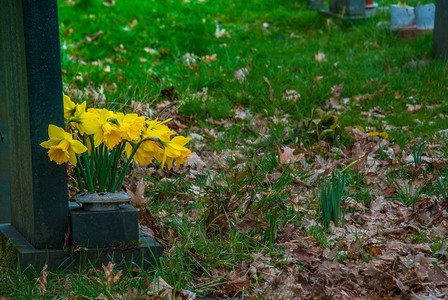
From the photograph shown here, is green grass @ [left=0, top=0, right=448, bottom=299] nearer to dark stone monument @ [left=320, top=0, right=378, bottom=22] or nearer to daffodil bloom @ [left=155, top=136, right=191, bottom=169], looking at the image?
dark stone monument @ [left=320, top=0, right=378, bottom=22]

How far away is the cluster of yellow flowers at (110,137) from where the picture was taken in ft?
7.34

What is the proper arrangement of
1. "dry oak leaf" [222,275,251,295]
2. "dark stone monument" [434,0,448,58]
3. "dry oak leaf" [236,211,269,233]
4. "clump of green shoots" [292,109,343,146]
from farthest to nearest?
"dark stone monument" [434,0,448,58]
"clump of green shoots" [292,109,343,146]
"dry oak leaf" [236,211,269,233]
"dry oak leaf" [222,275,251,295]

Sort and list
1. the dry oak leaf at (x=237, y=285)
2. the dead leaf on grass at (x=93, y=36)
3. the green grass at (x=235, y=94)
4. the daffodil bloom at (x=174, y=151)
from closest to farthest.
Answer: the dry oak leaf at (x=237, y=285) < the daffodil bloom at (x=174, y=151) < the green grass at (x=235, y=94) < the dead leaf on grass at (x=93, y=36)

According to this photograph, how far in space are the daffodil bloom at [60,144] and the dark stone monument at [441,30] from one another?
533cm

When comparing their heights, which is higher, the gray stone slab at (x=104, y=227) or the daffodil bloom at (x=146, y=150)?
the daffodil bloom at (x=146, y=150)

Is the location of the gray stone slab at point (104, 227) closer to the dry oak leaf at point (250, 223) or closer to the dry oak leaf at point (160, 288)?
the dry oak leaf at point (160, 288)

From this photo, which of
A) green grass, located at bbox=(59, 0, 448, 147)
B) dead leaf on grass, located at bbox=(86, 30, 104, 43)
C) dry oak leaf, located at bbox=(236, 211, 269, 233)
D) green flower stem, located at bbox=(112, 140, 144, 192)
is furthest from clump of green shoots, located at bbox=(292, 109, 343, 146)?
dead leaf on grass, located at bbox=(86, 30, 104, 43)

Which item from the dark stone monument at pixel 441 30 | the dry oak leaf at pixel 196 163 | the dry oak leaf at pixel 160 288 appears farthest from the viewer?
the dark stone monument at pixel 441 30

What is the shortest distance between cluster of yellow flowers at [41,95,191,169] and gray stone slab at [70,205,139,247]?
25 centimetres

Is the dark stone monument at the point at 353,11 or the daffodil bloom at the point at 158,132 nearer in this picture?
the daffodil bloom at the point at 158,132

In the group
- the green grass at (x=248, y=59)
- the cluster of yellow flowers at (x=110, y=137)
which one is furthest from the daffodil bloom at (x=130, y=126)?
the green grass at (x=248, y=59)

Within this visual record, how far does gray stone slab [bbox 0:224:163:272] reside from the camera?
233 cm

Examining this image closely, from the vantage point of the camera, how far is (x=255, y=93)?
5508 millimetres

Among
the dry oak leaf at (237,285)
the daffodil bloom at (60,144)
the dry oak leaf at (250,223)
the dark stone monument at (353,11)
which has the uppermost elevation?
the dark stone monument at (353,11)
